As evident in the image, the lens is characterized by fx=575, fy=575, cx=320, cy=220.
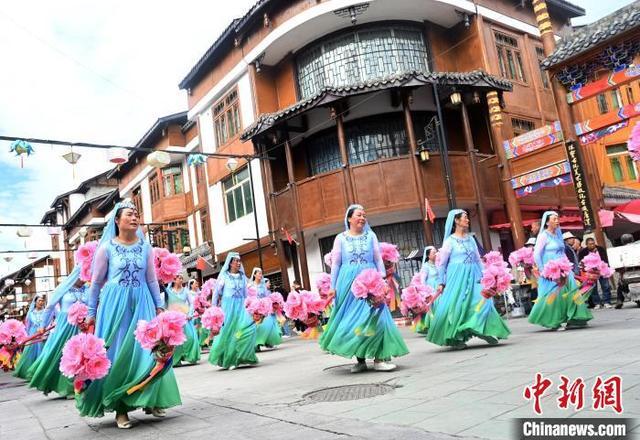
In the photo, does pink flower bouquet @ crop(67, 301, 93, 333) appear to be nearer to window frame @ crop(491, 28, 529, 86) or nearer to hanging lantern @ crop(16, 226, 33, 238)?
window frame @ crop(491, 28, 529, 86)

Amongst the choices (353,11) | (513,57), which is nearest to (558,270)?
(353,11)

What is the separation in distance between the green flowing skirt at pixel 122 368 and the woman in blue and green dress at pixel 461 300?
394 cm

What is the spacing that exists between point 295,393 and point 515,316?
9441 mm

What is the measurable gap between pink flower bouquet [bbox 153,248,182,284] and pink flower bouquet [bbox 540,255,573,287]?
5.29 m

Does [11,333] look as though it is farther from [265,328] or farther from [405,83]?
[405,83]

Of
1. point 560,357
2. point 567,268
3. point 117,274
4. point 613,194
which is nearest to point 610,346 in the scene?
point 560,357

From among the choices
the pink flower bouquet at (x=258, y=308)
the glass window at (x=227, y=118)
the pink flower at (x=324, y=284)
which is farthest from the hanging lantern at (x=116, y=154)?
the glass window at (x=227, y=118)

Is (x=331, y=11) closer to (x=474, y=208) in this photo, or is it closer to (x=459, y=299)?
(x=474, y=208)

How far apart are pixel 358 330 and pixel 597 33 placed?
31.9 ft

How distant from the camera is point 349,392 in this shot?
17.3 feet

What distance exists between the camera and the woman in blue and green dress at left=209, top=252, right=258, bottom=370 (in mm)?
9297

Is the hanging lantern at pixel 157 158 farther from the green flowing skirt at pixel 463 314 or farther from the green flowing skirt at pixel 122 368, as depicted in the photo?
the green flowing skirt at pixel 122 368

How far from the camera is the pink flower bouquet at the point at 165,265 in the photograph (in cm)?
577

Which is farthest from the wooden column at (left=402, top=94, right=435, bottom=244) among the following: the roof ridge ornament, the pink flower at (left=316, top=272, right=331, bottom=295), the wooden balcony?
the wooden balcony
